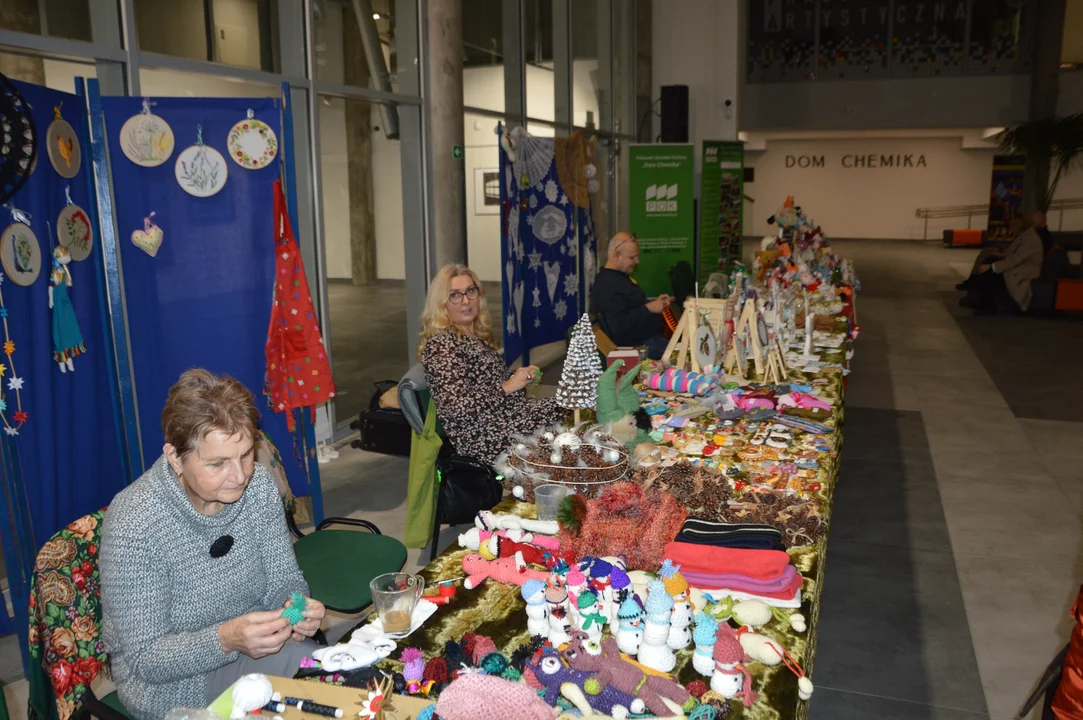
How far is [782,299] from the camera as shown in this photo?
15.9 feet

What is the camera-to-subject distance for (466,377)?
3.43 meters

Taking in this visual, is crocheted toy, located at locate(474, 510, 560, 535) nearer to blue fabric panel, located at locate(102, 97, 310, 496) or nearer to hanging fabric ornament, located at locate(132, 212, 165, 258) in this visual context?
blue fabric panel, located at locate(102, 97, 310, 496)

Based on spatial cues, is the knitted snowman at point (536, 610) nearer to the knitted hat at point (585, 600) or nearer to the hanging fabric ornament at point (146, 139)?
the knitted hat at point (585, 600)

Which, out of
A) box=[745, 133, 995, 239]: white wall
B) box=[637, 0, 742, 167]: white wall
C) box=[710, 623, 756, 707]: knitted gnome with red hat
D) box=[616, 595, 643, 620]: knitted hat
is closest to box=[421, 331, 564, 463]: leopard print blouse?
box=[616, 595, 643, 620]: knitted hat

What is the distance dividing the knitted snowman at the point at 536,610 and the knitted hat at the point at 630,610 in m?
0.17

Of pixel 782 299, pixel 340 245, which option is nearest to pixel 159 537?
pixel 782 299

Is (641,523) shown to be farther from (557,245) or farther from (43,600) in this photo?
(557,245)

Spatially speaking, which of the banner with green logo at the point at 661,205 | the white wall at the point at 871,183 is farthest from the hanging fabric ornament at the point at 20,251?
the white wall at the point at 871,183

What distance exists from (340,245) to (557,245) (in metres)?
3.35

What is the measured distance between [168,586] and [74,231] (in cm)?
180

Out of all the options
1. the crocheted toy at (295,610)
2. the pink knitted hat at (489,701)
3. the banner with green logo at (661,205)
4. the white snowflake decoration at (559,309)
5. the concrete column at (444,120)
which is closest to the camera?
A: the pink knitted hat at (489,701)

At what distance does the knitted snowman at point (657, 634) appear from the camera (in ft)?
5.68

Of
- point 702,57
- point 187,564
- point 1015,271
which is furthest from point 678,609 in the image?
point 702,57

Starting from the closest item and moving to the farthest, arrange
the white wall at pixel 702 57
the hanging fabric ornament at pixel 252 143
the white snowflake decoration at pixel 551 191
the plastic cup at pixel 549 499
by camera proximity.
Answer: the plastic cup at pixel 549 499 < the hanging fabric ornament at pixel 252 143 < the white snowflake decoration at pixel 551 191 < the white wall at pixel 702 57
